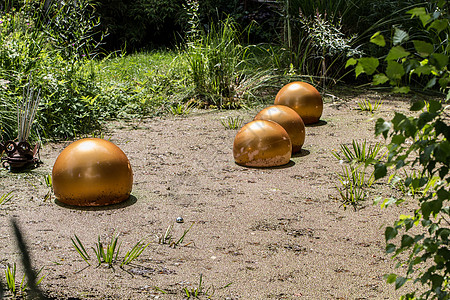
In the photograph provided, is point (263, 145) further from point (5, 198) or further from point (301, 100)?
point (5, 198)

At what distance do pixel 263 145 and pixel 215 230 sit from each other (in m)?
1.85

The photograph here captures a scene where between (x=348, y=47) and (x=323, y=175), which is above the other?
(x=348, y=47)

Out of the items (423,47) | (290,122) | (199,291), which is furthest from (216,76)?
(423,47)

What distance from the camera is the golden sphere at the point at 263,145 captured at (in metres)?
5.96

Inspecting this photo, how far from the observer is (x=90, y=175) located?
4719 millimetres

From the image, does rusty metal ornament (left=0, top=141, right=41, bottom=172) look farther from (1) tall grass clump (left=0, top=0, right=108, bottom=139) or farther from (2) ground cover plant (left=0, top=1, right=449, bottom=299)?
(1) tall grass clump (left=0, top=0, right=108, bottom=139)

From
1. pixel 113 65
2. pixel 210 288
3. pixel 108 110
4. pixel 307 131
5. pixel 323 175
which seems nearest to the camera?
pixel 210 288

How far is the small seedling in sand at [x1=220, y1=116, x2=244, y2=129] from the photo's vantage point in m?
7.81

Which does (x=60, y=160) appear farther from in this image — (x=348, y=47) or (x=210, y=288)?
(x=348, y=47)

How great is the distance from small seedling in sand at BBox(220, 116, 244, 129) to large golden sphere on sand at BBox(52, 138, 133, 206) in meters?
3.12

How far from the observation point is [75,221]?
446 cm

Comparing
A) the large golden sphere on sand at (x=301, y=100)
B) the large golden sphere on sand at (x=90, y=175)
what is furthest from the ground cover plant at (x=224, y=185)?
the large golden sphere on sand at (x=301, y=100)

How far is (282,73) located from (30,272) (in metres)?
7.24

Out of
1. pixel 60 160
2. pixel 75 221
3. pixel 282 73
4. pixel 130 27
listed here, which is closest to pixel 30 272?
pixel 75 221
